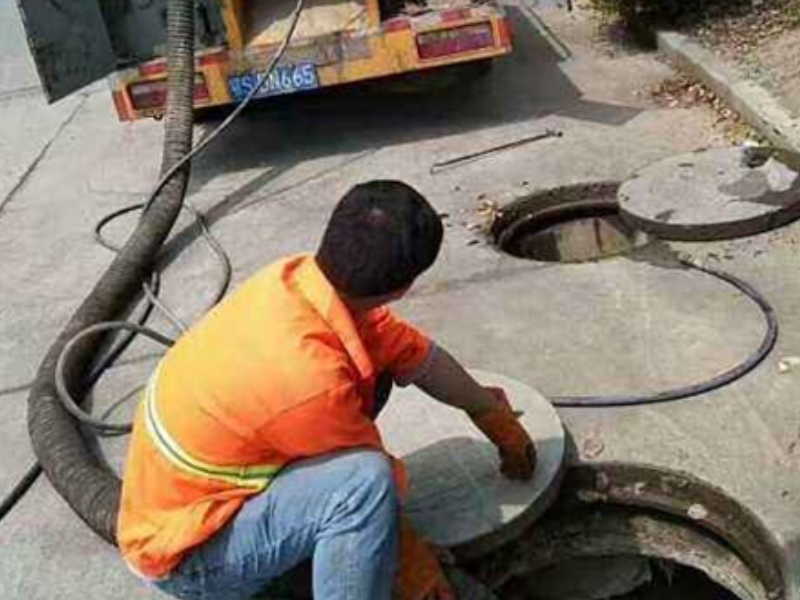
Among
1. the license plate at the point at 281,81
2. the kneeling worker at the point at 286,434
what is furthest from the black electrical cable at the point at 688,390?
the license plate at the point at 281,81

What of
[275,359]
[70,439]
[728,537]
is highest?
[275,359]

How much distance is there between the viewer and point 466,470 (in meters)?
3.32

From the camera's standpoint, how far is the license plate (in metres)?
6.01

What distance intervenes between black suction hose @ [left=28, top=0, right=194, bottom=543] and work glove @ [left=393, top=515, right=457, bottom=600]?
0.96 meters

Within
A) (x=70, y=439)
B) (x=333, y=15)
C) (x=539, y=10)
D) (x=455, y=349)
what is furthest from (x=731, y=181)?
(x=539, y=10)

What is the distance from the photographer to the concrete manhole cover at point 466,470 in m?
3.13

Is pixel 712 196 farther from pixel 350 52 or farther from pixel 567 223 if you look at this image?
pixel 350 52

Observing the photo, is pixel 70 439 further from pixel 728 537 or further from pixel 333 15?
pixel 333 15

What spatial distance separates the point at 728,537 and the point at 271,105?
473 centimetres

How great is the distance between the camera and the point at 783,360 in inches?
144

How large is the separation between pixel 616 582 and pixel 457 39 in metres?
3.25

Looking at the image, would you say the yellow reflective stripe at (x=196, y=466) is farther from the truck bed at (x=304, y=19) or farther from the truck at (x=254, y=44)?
the truck bed at (x=304, y=19)

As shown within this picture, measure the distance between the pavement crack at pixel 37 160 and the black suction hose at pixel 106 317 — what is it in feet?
4.28

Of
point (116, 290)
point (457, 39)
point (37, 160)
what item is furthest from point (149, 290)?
point (37, 160)
